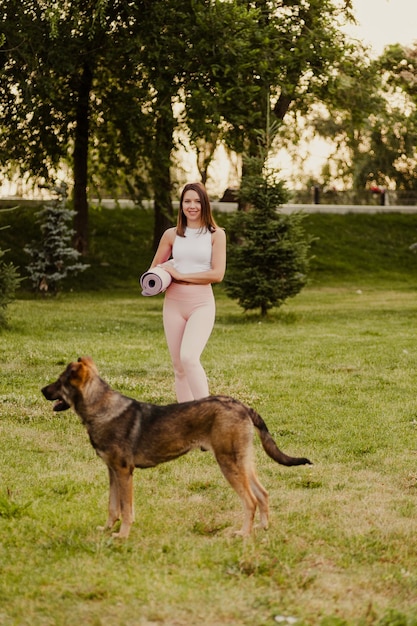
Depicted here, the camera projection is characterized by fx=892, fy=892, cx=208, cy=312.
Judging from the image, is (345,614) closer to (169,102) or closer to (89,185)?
(169,102)

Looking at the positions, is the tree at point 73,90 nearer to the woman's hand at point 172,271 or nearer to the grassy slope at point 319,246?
the grassy slope at point 319,246

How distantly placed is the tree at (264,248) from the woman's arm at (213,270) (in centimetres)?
1285

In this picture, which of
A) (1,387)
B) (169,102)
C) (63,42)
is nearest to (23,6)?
(63,42)

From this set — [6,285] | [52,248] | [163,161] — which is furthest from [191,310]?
[52,248]

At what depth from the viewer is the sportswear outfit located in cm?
777

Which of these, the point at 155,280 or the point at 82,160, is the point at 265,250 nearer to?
the point at 82,160

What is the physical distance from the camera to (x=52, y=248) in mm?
27672

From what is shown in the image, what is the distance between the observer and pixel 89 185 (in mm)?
31984

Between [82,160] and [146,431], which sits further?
[82,160]

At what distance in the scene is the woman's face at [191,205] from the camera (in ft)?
25.4

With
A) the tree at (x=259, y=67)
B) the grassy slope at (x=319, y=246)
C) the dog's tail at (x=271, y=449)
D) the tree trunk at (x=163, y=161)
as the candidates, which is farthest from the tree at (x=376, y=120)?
the dog's tail at (x=271, y=449)

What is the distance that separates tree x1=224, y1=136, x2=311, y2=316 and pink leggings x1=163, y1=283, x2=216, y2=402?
1293 cm

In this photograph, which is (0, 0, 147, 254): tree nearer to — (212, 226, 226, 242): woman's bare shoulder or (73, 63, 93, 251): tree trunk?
(73, 63, 93, 251): tree trunk

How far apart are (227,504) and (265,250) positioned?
46.9ft
